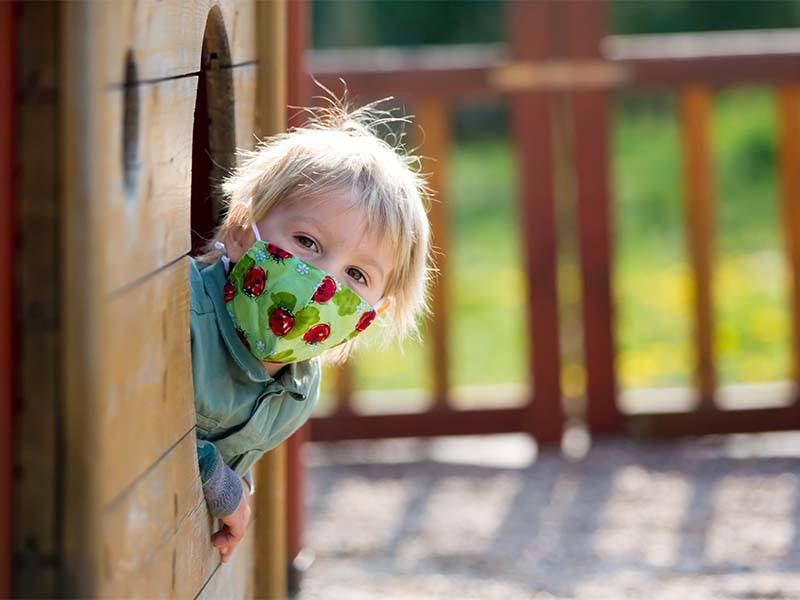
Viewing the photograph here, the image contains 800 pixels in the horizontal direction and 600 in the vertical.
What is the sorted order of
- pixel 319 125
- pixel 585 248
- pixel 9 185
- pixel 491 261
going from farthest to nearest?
pixel 491 261 → pixel 585 248 → pixel 319 125 → pixel 9 185

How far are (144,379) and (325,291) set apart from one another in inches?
19.1

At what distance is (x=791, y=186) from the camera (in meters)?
4.96

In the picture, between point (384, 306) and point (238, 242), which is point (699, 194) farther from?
point (238, 242)

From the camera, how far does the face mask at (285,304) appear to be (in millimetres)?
2129

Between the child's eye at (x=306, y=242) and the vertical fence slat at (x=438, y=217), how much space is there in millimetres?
2649

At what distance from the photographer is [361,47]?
428 inches

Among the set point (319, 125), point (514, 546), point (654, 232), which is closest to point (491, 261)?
point (654, 232)

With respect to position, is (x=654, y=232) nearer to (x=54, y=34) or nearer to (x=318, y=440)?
(x=318, y=440)

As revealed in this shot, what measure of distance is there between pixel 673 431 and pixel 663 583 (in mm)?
1491

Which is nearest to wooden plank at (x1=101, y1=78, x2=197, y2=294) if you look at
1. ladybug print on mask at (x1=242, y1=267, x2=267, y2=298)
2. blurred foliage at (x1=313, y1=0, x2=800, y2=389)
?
ladybug print on mask at (x1=242, y1=267, x2=267, y2=298)

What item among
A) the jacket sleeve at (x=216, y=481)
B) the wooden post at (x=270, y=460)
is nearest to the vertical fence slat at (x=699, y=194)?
the wooden post at (x=270, y=460)

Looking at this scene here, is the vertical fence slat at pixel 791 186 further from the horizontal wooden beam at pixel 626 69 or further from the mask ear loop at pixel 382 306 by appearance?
the mask ear loop at pixel 382 306

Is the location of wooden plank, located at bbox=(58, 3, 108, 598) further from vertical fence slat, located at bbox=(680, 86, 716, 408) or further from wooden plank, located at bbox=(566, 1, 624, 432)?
vertical fence slat, located at bbox=(680, 86, 716, 408)

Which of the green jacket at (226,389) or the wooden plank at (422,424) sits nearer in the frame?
the green jacket at (226,389)
